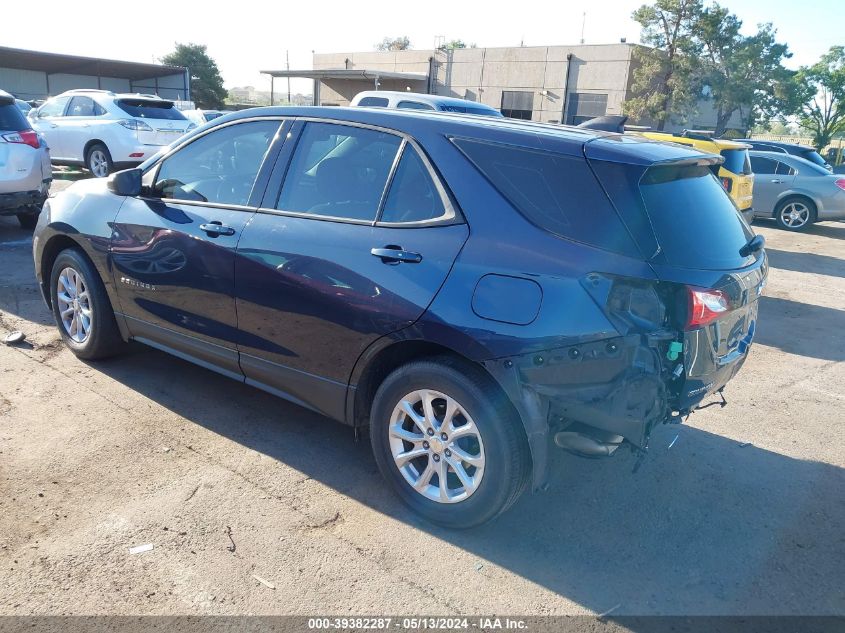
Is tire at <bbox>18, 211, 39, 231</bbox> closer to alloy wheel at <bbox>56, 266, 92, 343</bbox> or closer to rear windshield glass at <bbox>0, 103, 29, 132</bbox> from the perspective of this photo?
rear windshield glass at <bbox>0, 103, 29, 132</bbox>

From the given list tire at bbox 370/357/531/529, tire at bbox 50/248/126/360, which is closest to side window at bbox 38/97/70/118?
tire at bbox 50/248/126/360

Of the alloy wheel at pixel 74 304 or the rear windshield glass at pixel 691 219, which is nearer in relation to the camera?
the rear windshield glass at pixel 691 219

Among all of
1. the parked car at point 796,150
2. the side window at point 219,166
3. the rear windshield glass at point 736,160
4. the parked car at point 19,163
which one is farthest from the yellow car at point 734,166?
the parked car at point 19,163

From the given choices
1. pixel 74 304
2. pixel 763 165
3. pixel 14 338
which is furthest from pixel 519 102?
pixel 74 304

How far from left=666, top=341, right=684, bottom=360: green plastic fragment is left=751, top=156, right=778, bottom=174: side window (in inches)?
509

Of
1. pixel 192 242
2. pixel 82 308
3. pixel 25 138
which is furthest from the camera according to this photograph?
pixel 25 138

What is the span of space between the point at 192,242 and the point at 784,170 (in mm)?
13496

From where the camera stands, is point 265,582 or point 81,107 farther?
point 81,107

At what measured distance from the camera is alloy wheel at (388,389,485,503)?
309 cm

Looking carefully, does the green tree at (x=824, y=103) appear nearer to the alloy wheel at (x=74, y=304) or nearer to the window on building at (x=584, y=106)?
the window on building at (x=584, y=106)

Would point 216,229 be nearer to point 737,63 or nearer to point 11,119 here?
point 11,119

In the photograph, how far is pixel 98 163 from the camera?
44.5ft

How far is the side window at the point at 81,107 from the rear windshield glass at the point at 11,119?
228 inches

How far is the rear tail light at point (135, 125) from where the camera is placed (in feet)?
43.1
